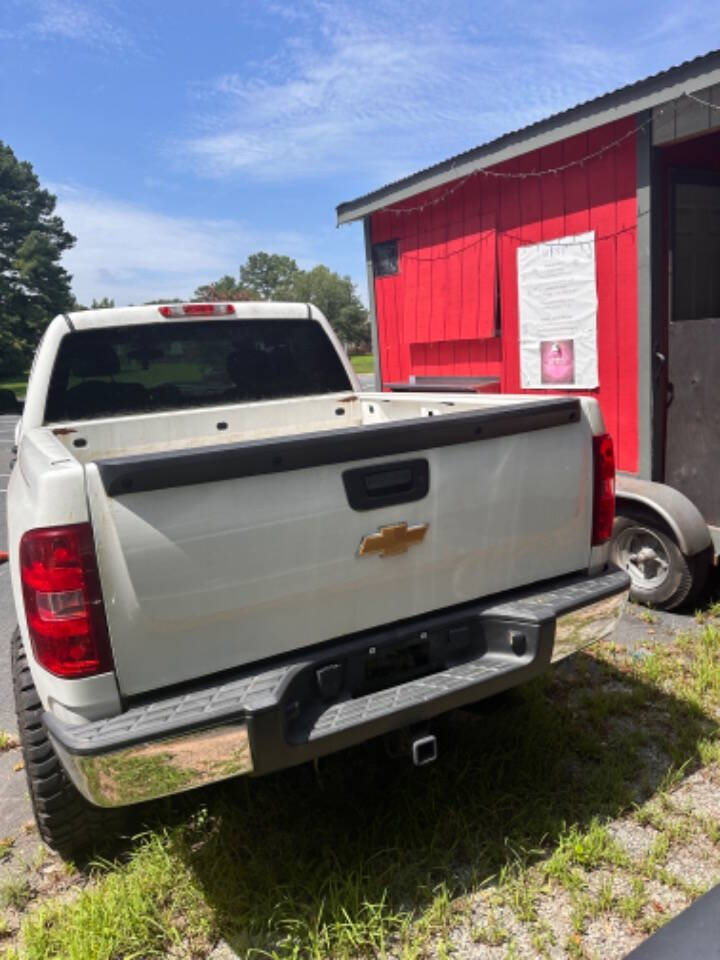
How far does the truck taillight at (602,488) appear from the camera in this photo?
Result: 9.66 feet

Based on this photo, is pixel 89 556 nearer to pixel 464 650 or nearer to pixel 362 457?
pixel 362 457

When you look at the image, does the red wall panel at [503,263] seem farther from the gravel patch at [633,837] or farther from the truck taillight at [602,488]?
the gravel patch at [633,837]

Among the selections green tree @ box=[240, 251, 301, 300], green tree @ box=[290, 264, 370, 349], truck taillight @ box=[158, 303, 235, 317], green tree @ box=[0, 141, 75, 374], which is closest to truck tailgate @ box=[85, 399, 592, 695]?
truck taillight @ box=[158, 303, 235, 317]

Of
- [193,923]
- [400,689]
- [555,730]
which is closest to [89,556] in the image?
[400,689]

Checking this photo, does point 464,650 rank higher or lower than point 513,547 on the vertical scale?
lower

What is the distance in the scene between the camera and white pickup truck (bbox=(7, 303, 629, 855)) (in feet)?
6.75

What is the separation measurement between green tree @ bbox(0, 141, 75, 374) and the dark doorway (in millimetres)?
47420

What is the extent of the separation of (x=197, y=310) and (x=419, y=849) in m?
3.06

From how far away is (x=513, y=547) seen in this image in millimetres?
2750

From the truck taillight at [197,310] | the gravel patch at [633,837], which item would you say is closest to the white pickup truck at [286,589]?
the gravel patch at [633,837]

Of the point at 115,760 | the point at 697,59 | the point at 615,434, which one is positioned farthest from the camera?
the point at 615,434

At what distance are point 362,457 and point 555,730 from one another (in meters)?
1.80

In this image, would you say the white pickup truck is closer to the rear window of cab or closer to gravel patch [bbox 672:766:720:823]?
gravel patch [bbox 672:766:720:823]

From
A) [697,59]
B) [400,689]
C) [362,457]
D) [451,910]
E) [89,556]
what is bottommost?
[451,910]
